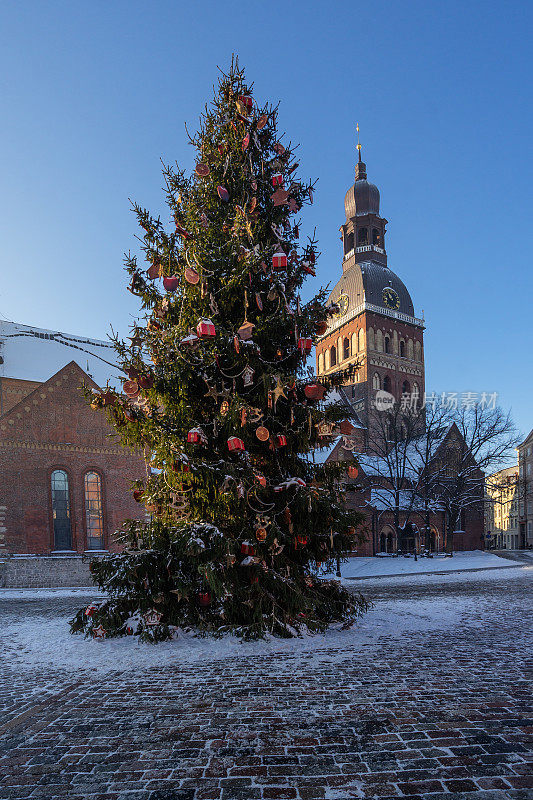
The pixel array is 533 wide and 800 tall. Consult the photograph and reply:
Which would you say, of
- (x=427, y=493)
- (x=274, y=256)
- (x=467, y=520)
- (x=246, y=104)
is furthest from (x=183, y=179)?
(x=467, y=520)

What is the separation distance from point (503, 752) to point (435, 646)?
374cm

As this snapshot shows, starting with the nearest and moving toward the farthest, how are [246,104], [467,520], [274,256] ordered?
[274,256], [246,104], [467,520]

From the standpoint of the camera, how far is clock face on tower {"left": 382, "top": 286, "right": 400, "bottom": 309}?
56.6 metres

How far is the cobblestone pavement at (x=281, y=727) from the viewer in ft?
11.3

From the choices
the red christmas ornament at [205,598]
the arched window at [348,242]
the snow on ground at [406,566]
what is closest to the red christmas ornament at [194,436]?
the red christmas ornament at [205,598]

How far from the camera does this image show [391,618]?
9.73 meters

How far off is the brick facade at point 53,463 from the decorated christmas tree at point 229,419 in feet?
47.5

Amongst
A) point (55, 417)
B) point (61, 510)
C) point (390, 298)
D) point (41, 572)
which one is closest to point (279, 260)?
point (55, 417)

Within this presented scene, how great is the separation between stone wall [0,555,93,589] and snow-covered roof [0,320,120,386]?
13374mm

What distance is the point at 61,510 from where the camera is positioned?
79.1ft

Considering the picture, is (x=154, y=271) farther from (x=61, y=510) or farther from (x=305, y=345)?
(x=61, y=510)

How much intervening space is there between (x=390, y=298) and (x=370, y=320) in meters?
4.91

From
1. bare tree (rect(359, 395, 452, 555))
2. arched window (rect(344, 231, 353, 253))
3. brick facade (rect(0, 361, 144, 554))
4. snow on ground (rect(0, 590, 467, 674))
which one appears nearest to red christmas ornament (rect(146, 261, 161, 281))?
snow on ground (rect(0, 590, 467, 674))

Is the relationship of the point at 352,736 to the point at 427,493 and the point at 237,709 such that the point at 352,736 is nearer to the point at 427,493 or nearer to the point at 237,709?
the point at 237,709
